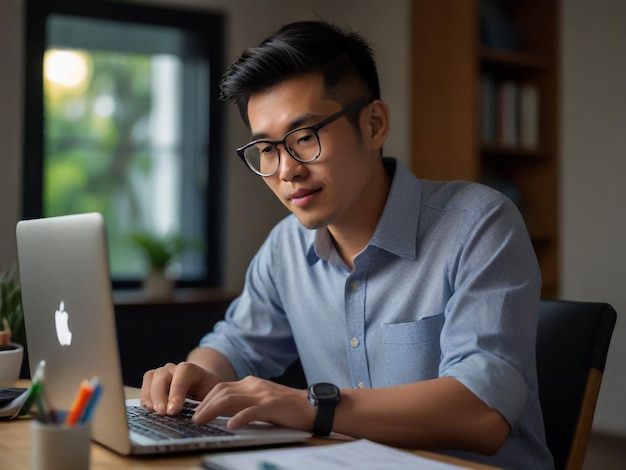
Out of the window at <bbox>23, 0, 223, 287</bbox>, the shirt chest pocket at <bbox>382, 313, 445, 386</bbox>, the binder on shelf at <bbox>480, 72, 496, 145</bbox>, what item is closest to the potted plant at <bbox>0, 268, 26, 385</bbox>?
the shirt chest pocket at <bbox>382, 313, 445, 386</bbox>

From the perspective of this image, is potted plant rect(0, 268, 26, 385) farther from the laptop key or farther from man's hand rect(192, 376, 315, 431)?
man's hand rect(192, 376, 315, 431)

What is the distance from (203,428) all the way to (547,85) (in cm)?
336

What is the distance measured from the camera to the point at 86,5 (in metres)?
3.70

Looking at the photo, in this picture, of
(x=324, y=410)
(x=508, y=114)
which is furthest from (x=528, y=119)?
(x=324, y=410)

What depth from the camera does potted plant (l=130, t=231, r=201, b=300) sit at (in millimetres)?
3572

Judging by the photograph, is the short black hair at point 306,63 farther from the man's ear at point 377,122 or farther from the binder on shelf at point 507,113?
the binder on shelf at point 507,113

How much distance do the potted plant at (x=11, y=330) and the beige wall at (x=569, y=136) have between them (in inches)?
68.1

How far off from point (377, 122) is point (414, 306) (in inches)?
14.9

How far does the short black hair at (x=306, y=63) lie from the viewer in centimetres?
149

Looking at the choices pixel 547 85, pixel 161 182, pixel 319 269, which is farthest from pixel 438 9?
pixel 319 269

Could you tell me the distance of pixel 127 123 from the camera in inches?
152

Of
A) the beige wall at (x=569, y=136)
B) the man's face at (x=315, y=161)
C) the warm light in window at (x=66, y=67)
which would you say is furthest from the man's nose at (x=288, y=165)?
the warm light in window at (x=66, y=67)

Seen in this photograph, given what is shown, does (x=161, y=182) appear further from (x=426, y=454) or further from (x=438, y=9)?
(x=426, y=454)

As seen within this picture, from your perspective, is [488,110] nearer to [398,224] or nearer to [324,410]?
[398,224]
